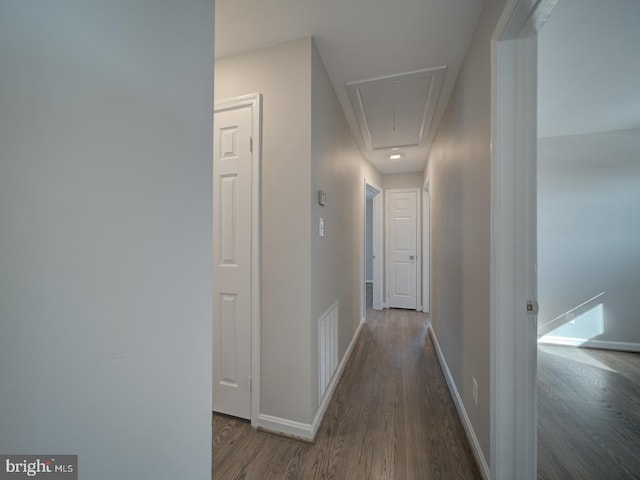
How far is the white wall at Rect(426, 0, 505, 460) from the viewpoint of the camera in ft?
4.23

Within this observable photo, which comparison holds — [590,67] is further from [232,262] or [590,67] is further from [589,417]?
[232,262]

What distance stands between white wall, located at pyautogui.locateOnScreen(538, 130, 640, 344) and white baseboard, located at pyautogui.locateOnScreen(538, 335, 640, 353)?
0.15 ft

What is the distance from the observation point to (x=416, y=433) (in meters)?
1.62

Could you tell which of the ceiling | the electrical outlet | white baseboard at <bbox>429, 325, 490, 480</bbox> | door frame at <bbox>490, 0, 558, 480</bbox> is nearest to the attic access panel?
the ceiling

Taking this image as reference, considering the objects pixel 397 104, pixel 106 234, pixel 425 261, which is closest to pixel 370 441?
pixel 106 234

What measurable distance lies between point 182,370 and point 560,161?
4117 mm

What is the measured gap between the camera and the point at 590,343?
2.83 meters

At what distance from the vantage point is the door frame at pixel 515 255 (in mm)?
1089

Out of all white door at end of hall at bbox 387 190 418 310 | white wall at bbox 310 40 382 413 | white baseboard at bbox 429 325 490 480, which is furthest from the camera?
white door at end of hall at bbox 387 190 418 310

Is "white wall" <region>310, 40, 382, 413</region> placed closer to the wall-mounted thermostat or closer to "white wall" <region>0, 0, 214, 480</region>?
the wall-mounted thermostat

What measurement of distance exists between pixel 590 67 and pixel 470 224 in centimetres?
153

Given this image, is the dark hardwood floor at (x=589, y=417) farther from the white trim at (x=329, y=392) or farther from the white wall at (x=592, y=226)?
the white trim at (x=329, y=392)

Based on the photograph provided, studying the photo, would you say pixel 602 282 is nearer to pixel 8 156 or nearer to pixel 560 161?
pixel 560 161

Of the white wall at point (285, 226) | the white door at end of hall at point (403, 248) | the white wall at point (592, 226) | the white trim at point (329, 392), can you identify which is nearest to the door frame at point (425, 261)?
the white door at end of hall at point (403, 248)
